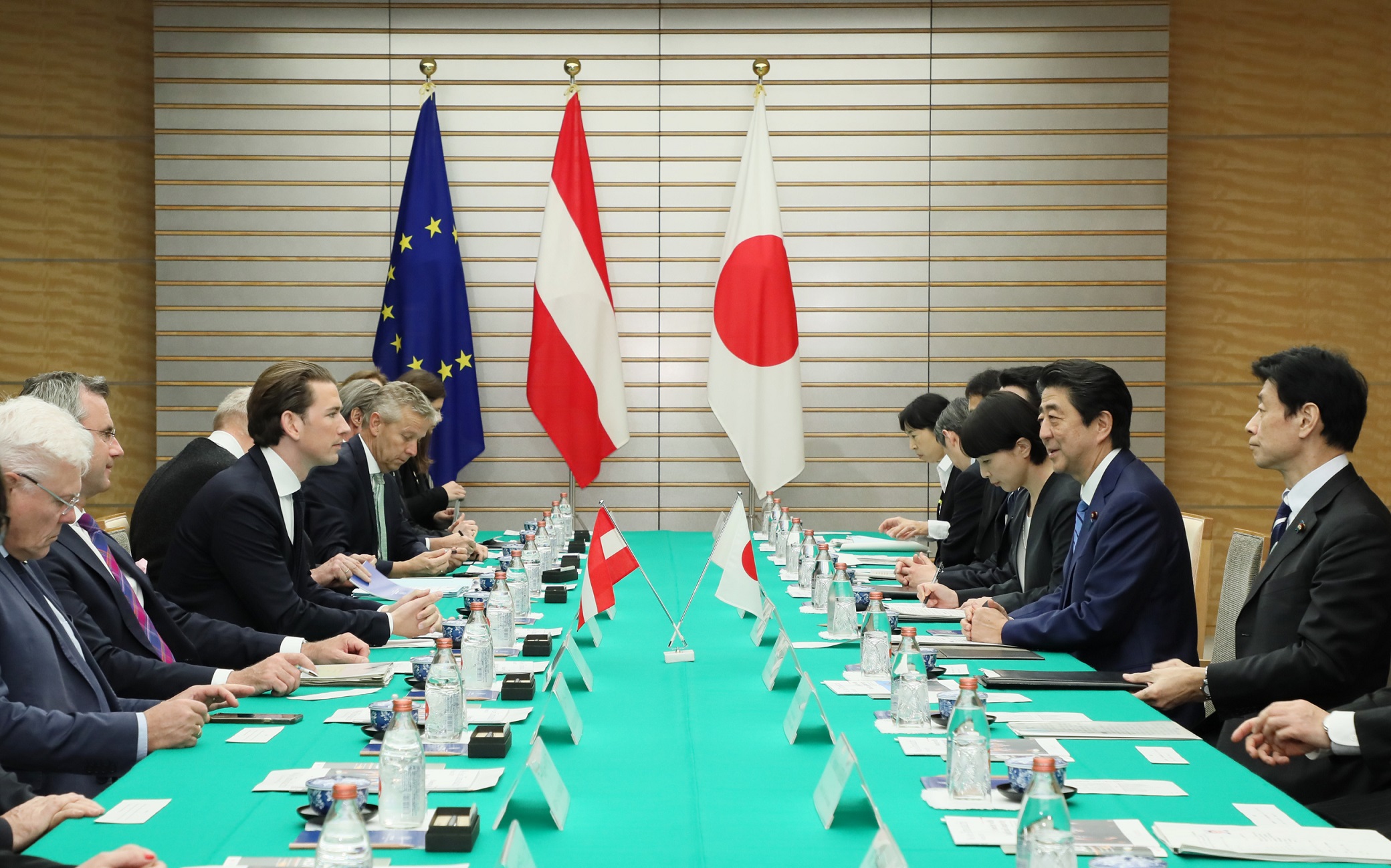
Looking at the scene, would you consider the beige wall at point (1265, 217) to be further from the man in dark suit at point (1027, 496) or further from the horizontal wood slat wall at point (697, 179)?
the man in dark suit at point (1027, 496)

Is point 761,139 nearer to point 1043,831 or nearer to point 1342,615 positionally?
point 1342,615

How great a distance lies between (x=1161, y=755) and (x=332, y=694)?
1.74 m

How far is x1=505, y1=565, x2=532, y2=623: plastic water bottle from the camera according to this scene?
361 cm

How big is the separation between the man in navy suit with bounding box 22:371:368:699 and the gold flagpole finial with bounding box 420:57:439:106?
13.7 feet

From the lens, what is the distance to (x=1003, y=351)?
746cm

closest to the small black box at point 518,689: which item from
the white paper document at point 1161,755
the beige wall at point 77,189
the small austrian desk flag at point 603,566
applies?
the small austrian desk flag at point 603,566

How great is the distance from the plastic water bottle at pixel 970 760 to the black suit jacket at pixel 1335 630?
1.17 m

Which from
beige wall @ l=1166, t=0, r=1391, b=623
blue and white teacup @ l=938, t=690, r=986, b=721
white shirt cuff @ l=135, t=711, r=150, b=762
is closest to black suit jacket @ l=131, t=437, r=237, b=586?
white shirt cuff @ l=135, t=711, r=150, b=762

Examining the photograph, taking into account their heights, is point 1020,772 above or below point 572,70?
below

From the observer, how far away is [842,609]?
340 cm

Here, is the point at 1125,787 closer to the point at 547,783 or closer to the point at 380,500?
the point at 547,783

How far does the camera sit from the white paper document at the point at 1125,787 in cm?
204

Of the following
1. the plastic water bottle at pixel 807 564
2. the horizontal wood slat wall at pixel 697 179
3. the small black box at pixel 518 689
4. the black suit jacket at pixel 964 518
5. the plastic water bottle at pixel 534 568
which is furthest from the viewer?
the horizontal wood slat wall at pixel 697 179

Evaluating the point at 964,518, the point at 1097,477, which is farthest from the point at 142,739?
the point at 964,518
